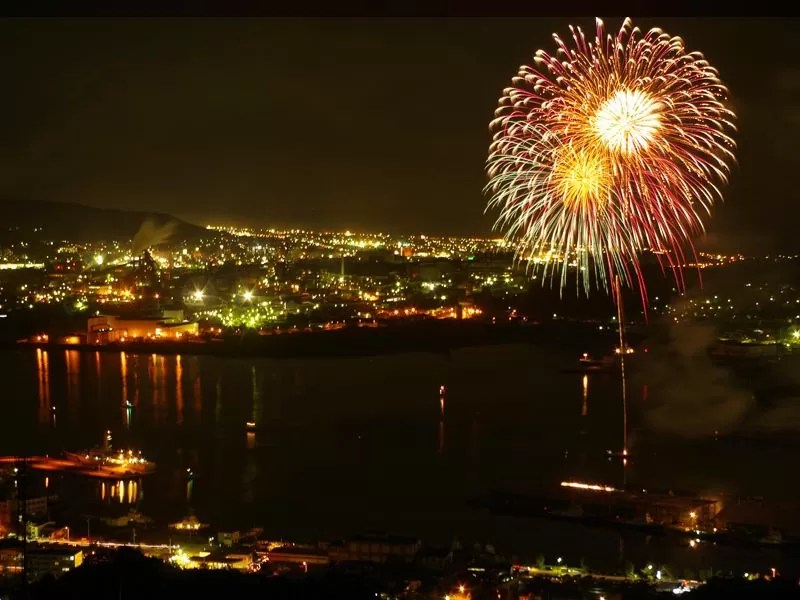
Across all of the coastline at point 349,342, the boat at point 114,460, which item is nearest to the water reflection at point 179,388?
the coastline at point 349,342

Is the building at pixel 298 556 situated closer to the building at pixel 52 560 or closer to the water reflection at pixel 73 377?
the building at pixel 52 560

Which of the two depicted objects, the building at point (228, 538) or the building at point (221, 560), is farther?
the building at point (228, 538)

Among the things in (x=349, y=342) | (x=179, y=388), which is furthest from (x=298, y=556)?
(x=349, y=342)

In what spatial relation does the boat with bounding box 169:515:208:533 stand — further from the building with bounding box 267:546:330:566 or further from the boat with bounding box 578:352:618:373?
the boat with bounding box 578:352:618:373

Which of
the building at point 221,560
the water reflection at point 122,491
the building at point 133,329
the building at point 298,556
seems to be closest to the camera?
the building at point 221,560

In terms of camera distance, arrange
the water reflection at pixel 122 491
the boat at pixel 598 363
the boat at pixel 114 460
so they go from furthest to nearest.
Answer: the boat at pixel 598 363
the boat at pixel 114 460
the water reflection at pixel 122 491

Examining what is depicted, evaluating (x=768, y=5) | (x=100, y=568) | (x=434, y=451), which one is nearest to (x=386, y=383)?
(x=434, y=451)

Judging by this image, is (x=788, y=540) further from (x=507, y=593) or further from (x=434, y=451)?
(x=434, y=451)

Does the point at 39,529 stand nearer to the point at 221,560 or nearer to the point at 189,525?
the point at 189,525
